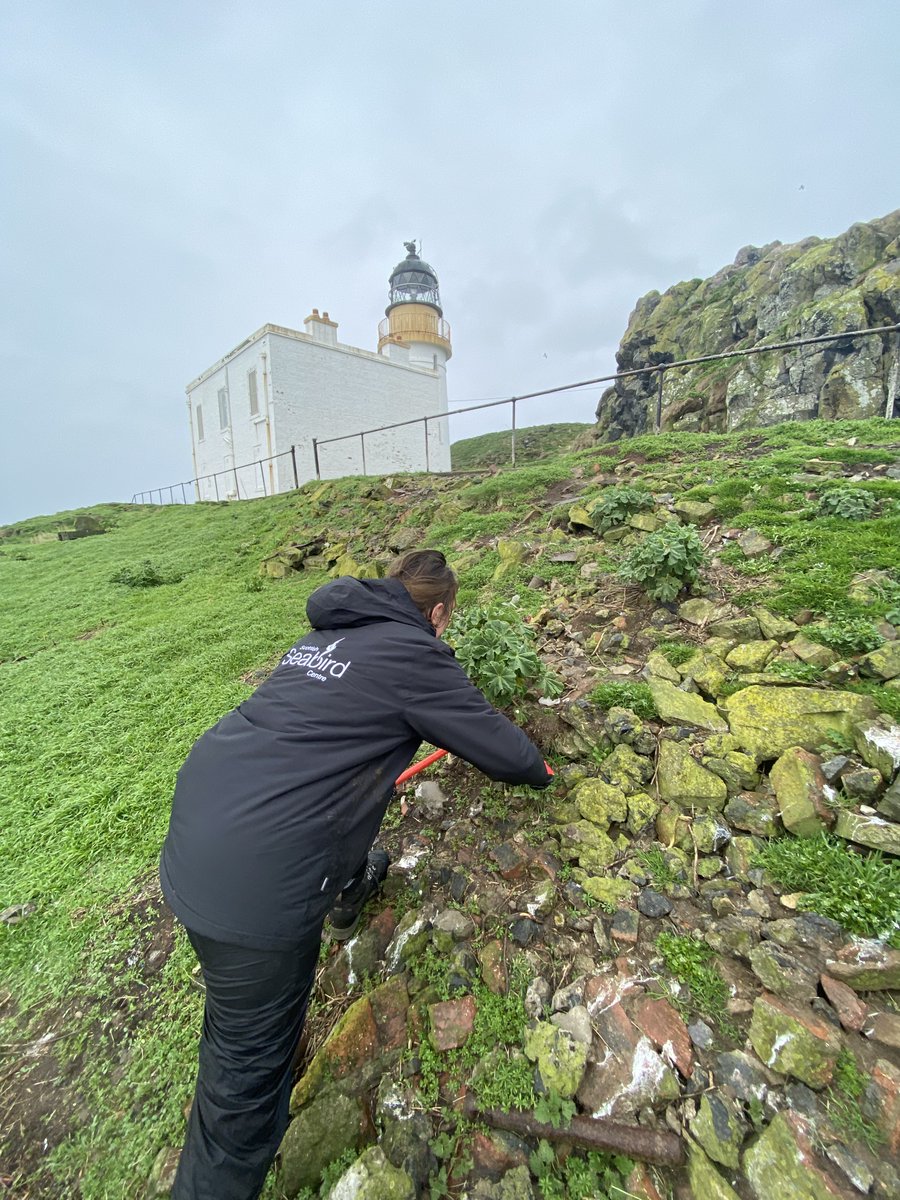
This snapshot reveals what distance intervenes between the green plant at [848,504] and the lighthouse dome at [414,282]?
106ft

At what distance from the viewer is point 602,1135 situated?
135 centimetres

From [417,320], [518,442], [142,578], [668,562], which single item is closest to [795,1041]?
[668,562]

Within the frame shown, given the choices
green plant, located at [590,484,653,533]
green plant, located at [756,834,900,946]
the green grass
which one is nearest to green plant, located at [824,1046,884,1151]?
green plant, located at [756,834,900,946]

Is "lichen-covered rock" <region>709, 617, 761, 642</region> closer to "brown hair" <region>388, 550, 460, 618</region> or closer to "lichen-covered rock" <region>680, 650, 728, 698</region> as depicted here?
"lichen-covered rock" <region>680, 650, 728, 698</region>

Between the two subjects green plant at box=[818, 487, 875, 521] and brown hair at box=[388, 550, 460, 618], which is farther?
green plant at box=[818, 487, 875, 521]

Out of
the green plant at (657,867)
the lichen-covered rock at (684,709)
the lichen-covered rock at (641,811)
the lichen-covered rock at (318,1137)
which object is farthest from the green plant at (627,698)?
the lichen-covered rock at (318,1137)

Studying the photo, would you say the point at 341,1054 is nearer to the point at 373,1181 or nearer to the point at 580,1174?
the point at 373,1181

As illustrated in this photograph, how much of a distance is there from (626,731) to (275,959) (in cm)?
183

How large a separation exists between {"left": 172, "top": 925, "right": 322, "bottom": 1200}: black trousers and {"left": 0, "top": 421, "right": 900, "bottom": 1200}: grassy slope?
0.39 m

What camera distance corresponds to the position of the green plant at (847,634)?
2.50 metres

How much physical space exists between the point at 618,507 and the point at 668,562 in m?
1.62

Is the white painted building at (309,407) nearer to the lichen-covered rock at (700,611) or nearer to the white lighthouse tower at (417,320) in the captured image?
the white lighthouse tower at (417,320)

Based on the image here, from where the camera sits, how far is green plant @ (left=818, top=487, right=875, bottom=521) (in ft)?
12.5

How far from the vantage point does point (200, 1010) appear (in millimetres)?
2137
